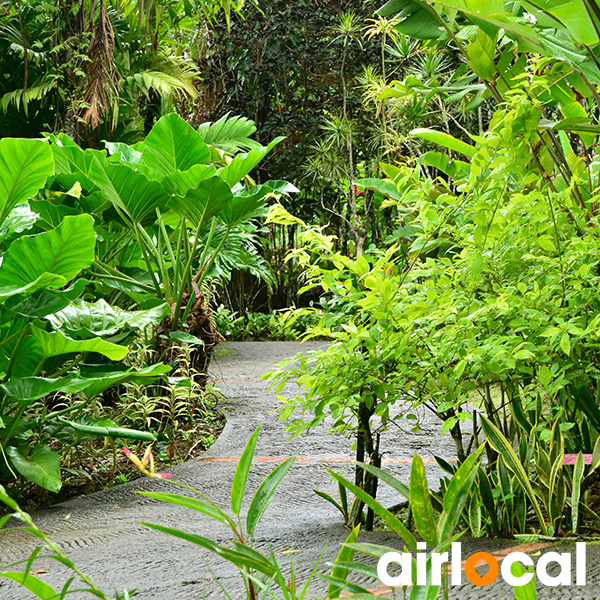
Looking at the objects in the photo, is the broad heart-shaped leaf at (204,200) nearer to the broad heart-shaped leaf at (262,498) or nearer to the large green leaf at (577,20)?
the large green leaf at (577,20)

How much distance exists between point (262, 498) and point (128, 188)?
2950 mm

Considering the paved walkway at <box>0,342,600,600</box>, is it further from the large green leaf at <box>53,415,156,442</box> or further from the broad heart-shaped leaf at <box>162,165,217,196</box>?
the broad heart-shaped leaf at <box>162,165,217,196</box>

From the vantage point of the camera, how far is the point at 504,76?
7.63 feet

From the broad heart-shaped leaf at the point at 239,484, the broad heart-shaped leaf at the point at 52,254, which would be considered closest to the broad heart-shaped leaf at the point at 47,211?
the broad heart-shaped leaf at the point at 52,254

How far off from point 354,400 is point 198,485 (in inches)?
57.2

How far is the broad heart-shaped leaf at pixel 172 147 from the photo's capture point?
12.8 ft

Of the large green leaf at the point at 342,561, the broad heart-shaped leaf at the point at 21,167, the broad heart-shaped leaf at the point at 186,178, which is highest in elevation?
the broad heart-shaped leaf at the point at 21,167

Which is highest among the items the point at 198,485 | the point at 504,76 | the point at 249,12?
the point at 249,12

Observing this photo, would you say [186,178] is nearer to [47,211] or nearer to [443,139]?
[47,211]

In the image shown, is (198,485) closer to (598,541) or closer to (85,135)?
(598,541)

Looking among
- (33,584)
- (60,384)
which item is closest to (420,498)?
(33,584)

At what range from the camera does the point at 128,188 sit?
3.56 metres

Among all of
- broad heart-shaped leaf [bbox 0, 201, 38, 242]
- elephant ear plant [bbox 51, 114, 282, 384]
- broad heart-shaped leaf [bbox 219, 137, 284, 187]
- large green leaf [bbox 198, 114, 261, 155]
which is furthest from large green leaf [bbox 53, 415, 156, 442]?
large green leaf [bbox 198, 114, 261, 155]

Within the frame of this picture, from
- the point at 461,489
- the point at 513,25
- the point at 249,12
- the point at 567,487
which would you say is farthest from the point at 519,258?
the point at 249,12
